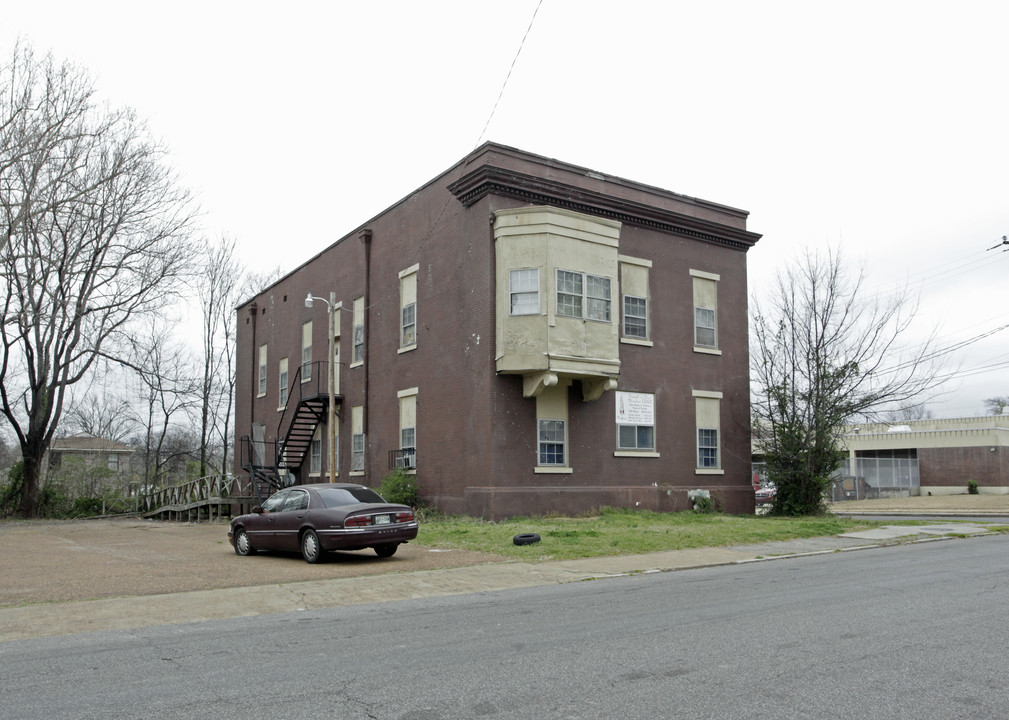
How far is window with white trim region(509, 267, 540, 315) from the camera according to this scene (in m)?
23.0

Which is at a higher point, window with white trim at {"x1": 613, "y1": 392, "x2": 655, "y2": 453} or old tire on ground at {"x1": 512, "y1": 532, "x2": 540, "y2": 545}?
window with white trim at {"x1": 613, "y1": 392, "x2": 655, "y2": 453}

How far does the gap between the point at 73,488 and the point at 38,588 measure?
2907cm

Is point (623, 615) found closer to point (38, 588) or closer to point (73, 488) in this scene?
point (38, 588)

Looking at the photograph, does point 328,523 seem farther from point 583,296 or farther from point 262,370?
point 262,370

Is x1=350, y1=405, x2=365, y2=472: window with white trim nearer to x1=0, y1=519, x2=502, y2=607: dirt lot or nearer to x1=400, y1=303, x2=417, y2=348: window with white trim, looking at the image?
x1=400, y1=303, x2=417, y2=348: window with white trim

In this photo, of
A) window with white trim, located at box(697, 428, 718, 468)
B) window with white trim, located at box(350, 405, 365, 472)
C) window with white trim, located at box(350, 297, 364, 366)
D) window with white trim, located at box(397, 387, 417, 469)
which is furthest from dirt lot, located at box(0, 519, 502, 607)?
window with white trim, located at box(697, 428, 718, 468)

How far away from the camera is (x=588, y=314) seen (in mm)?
23625

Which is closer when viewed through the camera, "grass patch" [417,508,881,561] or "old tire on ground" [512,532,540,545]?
"grass patch" [417,508,881,561]

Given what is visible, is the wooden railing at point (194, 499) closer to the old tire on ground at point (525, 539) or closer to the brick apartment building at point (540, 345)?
the brick apartment building at point (540, 345)

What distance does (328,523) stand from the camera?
15.3m

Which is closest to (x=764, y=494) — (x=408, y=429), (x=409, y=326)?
(x=408, y=429)

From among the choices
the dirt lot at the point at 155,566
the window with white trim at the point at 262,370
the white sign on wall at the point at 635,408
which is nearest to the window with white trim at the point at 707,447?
the white sign on wall at the point at 635,408

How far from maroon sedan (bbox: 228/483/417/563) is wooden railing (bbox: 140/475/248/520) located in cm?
1632

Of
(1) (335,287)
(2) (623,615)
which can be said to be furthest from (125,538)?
(2) (623,615)
